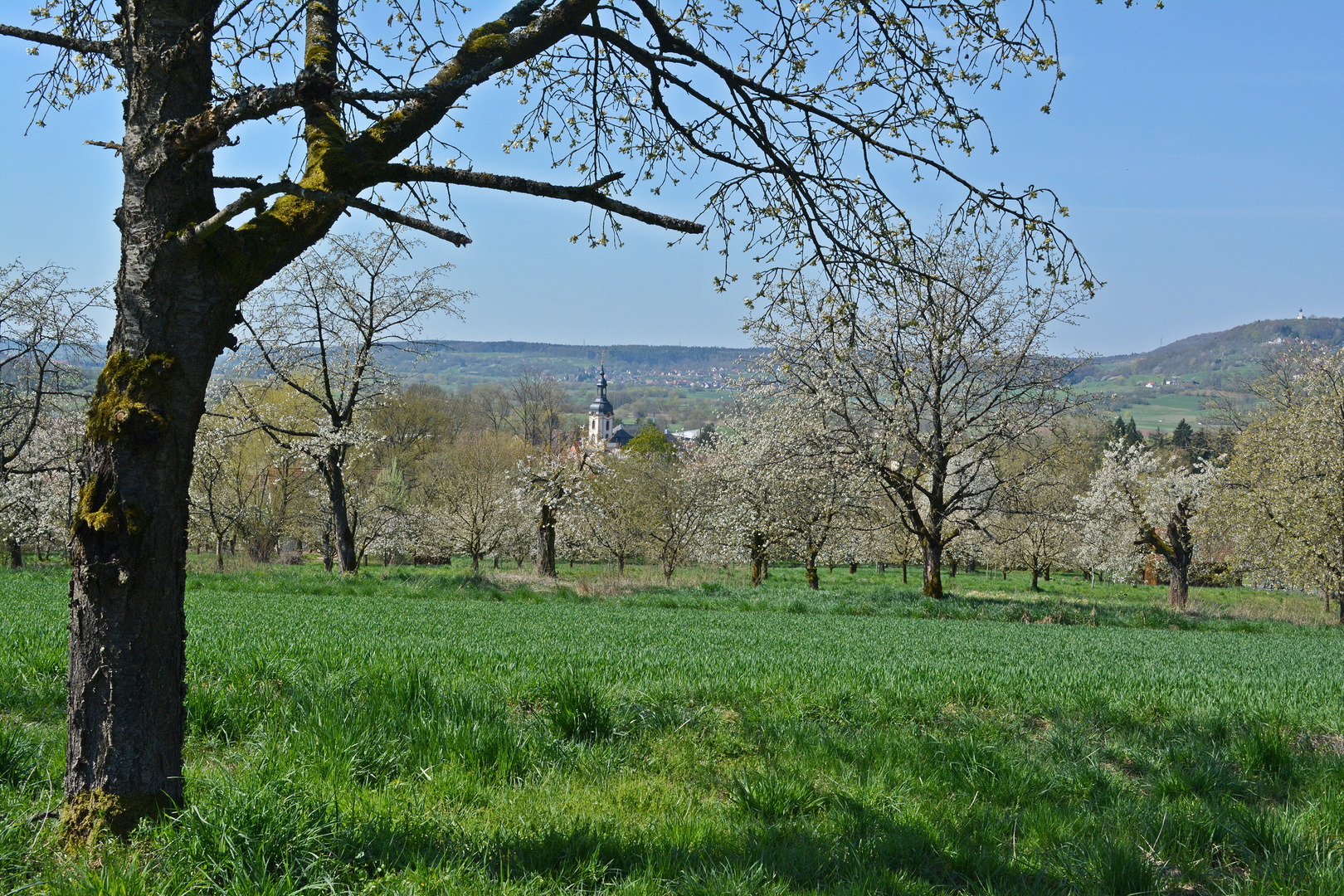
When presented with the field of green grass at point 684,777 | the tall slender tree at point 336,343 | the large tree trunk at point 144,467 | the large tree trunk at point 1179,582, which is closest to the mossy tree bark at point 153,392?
the large tree trunk at point 144,467

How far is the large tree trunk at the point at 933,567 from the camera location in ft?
71.1

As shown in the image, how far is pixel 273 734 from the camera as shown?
13.1 ft

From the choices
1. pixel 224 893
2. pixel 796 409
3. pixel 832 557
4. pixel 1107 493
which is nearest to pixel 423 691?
pixel 224 893

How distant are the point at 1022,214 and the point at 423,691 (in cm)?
498

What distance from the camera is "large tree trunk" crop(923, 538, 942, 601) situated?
2167 centimetres

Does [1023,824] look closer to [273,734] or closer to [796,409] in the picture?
[273,734]

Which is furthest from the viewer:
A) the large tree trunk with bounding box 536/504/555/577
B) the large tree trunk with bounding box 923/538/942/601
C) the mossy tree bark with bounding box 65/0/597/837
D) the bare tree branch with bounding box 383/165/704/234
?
the large tree trunk with bounding box 536/504/555/577

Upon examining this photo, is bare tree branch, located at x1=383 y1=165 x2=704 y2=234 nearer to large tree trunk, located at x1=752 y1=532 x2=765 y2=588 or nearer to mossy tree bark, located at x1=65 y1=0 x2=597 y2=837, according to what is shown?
mossy tree bark, located at x1=65 y1=0 x2=597 y2=837

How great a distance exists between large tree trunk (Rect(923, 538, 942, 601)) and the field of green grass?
1329 centimetres

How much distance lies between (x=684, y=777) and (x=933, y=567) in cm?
1931

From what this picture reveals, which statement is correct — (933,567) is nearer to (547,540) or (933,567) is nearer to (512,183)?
(547,540)

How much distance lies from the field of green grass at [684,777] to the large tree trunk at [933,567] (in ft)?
43.6

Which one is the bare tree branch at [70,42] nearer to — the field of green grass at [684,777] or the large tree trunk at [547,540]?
the field of green grass at [684,777]

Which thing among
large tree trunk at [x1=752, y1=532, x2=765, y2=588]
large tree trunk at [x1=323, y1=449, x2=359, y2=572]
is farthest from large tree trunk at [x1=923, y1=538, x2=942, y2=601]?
large tree trunk at [x1=323, y1=449, x2=359, y2=572]
